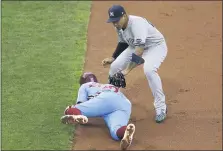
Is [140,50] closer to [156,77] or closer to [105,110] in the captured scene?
[156,77]

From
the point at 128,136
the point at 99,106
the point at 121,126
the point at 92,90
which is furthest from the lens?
the point at 92,90

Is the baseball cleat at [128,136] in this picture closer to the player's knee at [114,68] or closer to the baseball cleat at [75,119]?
the baseball cleat at [75,119]

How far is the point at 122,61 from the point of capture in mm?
8219

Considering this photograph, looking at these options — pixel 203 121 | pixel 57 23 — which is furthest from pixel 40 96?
pixel 57 23

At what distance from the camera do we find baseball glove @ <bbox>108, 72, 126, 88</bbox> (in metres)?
7.87

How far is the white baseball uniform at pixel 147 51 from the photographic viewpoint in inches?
306

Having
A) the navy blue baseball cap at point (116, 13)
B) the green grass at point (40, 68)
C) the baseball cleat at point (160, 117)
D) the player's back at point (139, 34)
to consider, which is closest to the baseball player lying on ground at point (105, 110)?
the green grass at point (40, 68)

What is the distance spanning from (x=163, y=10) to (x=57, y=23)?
8.06 ft

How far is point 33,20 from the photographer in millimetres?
11688

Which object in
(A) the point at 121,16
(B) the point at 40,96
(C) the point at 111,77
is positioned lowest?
(B) the point at 40,96

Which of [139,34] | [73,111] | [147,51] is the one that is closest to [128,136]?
[73,111]

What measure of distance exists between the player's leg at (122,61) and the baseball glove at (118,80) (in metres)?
0.21

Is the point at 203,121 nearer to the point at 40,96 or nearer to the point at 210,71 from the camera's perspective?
the point at 210,71

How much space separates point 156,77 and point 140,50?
0.43 metres
